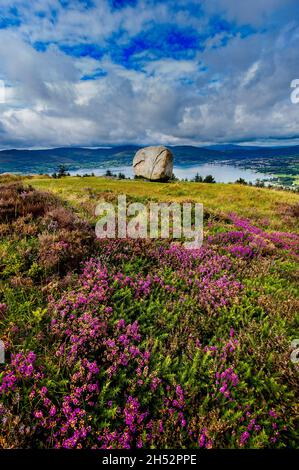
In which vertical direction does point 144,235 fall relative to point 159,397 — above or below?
above

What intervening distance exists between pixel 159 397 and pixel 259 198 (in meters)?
22.4

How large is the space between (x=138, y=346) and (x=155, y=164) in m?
39.3

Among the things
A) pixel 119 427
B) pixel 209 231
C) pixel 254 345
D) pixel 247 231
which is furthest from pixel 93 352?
pixel 247 231

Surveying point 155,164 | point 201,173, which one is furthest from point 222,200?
point 201,173

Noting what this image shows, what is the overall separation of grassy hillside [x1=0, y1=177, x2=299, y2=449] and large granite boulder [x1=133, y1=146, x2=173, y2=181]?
34.8m

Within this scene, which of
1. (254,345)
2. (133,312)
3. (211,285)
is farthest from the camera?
(211,285)

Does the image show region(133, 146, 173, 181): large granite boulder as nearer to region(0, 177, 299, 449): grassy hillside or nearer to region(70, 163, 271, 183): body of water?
region(70, 163, 271, 183): body of water

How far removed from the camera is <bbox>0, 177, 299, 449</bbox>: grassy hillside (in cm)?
315

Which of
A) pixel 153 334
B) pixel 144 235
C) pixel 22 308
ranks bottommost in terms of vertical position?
pixel 153 334

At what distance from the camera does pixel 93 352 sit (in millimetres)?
3994

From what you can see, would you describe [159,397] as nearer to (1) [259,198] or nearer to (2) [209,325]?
(2) [209,325]

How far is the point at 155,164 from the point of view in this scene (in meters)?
41.1

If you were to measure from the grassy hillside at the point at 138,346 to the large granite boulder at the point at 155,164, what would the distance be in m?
34.8

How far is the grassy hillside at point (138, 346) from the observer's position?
3150mm
